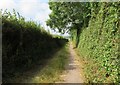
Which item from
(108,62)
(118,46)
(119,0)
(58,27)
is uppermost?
(119,0)

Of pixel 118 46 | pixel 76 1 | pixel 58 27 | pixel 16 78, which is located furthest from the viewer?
pixel 58 27

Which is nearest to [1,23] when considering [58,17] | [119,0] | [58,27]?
[119,0]

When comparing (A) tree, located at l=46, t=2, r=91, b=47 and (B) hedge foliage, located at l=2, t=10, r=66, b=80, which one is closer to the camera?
(B) hedge foliage, located at l=2, t=10, r=66, b=80

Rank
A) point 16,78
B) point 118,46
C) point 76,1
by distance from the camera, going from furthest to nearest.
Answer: point 76,1 → point 16,78 → point 118,46

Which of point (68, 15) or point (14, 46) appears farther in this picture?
point (68, 15)

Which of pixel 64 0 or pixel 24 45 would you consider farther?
pixel 64 0

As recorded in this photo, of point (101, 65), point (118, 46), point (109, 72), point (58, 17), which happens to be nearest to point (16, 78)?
point (101, 65)

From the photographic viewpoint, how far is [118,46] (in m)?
7.52

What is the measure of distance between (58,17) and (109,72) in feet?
99.8

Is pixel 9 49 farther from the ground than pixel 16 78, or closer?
farther from the ground

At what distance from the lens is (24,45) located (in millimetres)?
14969

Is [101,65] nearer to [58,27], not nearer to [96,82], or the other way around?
[96,82]

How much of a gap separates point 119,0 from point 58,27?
111 feet

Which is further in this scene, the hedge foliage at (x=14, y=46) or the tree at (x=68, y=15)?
the tree at (x=68, y=15)
